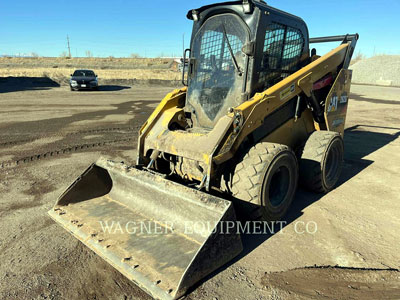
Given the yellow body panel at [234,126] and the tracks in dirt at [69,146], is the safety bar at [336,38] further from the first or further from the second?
the tracks in dirt at [69,146]

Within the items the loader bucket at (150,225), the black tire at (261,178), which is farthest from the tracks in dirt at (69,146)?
the black tire at (261,178)

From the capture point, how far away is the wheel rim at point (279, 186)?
376 centimetres

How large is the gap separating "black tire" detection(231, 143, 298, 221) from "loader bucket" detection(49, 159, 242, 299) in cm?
54

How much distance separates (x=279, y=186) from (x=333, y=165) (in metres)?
1.54

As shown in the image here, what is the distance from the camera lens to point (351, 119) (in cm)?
1152

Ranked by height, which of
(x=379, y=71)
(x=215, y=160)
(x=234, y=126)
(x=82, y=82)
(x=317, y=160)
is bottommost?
(x=82, y=82)

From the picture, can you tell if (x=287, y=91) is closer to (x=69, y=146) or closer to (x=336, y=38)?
(x=336, y=38)

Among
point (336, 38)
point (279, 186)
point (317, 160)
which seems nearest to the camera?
point (279, 186)

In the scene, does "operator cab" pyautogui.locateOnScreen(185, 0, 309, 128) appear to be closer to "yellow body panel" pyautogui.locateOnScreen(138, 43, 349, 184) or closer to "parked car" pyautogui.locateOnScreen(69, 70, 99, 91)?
"yellow body panel" pyautogui.locateOnScreen(138, 43, 349, 184)

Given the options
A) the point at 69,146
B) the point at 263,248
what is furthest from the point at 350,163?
the point at 69,146

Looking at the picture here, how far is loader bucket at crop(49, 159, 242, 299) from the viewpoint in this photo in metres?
2.63

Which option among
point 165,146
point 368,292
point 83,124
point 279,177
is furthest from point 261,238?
point 83,124

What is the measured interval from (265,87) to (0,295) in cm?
362

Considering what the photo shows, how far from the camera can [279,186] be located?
3.85m
